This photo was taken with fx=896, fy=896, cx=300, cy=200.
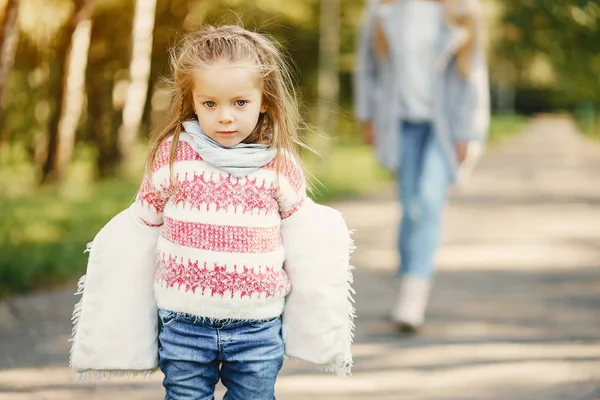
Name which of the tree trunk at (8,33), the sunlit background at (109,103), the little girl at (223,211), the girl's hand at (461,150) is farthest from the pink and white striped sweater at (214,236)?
the tree trunk at (8,33)

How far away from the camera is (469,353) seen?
428cm

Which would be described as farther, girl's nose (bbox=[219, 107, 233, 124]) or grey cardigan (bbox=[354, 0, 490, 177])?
grey cardigan (bbox=[354, 0, 490, 177])

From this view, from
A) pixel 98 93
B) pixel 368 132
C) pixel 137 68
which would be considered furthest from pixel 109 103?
pixel 368 132

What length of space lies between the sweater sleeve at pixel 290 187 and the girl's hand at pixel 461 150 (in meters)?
2.32

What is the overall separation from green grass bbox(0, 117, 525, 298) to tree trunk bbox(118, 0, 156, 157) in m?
0.87

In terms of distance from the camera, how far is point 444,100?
15.4ft

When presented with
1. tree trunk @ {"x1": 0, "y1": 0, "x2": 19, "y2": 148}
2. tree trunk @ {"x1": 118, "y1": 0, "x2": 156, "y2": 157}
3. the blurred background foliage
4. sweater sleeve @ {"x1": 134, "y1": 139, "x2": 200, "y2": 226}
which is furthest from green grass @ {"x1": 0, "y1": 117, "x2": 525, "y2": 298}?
tree trunk @ {"x1": 0, "y1": 0, "x2": 19, "y2": 148}

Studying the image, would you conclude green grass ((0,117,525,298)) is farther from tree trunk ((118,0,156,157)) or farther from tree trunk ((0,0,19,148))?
tree trunk ((0,0,19,148))

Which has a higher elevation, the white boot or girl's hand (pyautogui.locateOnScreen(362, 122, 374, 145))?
girl's hand (pyautogui.locateOnScreen(362, 122, 374, 145))

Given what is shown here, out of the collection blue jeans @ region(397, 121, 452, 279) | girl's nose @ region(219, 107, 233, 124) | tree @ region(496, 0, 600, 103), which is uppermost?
tree @ region(496, 0, 600, 103)

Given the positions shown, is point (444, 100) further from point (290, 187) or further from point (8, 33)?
point (8, 33)

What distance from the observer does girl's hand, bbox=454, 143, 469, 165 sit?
471 centimetres

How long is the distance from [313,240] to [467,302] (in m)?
3.14

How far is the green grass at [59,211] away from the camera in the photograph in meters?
5.84
